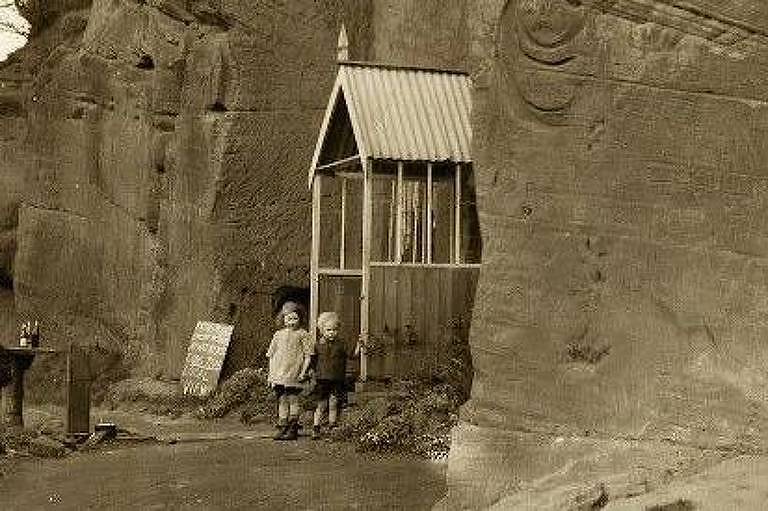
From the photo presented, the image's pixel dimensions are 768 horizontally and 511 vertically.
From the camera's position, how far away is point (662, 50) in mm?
5238

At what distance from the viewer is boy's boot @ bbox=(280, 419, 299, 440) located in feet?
41.7

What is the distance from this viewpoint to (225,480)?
1007 centimetres

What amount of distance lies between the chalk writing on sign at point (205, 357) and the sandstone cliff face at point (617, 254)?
1161 cm

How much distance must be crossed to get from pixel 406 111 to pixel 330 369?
10.5ft

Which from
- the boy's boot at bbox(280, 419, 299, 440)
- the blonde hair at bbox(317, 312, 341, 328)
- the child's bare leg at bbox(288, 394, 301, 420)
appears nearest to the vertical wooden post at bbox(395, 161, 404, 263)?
the blonde hair at bbox(317, 312, 341, 328)

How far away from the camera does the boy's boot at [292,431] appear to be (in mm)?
12703

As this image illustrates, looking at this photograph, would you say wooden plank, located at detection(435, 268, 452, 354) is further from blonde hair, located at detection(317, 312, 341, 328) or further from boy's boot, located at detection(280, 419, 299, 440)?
boy's boot, located at detection(280, 419, 299, 440)

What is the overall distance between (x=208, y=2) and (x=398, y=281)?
20.8ft

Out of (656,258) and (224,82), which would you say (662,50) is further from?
(224,82)

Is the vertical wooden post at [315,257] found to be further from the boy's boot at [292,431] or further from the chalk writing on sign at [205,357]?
the chalk writing on sign at [205,357]

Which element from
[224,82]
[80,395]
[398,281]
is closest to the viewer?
[80,395]

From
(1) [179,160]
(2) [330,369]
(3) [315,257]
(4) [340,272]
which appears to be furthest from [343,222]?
(1) [179,160]

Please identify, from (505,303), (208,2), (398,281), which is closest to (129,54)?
(208,2)

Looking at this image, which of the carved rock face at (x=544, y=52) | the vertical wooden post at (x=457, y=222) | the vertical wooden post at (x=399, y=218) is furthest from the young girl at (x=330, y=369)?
the carved rock face at (x=544, y=52)
